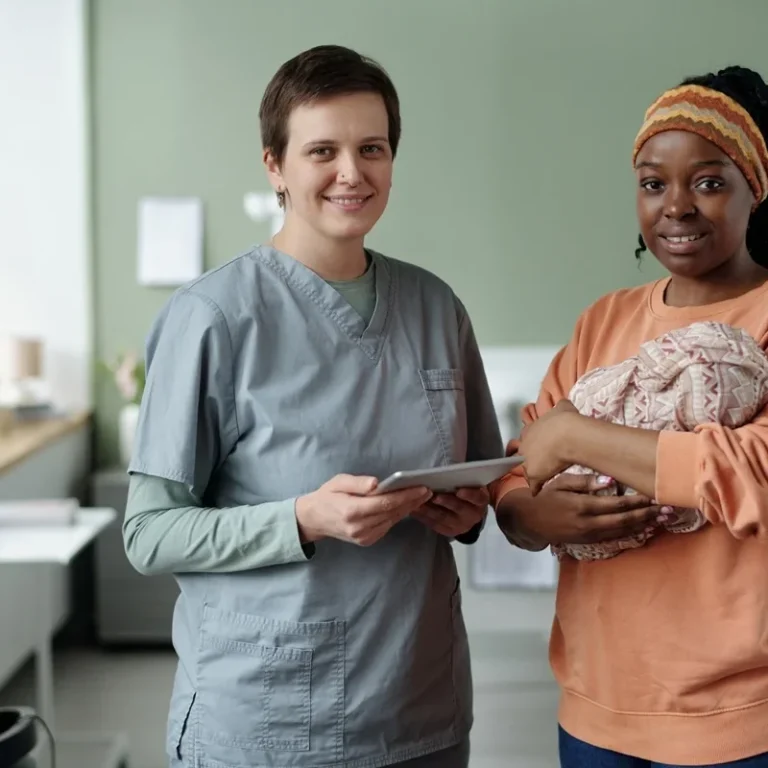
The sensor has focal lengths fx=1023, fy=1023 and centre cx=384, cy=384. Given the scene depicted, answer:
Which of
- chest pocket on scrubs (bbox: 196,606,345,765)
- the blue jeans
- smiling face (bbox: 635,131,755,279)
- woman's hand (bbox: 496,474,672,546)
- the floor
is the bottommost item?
the floor

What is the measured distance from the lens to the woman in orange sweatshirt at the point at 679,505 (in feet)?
3.85

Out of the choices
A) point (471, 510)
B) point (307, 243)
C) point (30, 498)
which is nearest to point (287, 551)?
point (471, 510)

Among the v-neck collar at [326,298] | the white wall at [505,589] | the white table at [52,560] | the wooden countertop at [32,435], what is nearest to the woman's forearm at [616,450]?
the v-neck collar at [326,298]

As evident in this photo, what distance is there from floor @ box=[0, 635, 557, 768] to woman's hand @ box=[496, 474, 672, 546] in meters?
1.60

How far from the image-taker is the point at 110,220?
424cm

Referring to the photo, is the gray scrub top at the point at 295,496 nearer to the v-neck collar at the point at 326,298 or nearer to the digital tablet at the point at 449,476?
the v-neck collar at the point at 326,298

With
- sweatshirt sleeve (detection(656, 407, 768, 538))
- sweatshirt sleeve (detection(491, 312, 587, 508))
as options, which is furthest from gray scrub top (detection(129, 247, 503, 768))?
sweatshirt sleeve (detection(656, 407, 768, 538))

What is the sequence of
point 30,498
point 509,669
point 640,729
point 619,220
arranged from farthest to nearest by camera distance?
point 619,220, point 30,498, point 509,669, point 640,729

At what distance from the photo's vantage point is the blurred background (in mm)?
4156

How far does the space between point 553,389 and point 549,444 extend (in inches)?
8.5

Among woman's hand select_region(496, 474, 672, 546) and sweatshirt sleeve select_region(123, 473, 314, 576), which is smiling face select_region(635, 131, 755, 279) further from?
sweatshirt sleeve select_region(123, 473, 314, 576)

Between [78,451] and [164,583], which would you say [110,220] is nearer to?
[78,451]

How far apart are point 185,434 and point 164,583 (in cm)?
281

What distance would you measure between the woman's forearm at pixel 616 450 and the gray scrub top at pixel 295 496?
0.74ft
